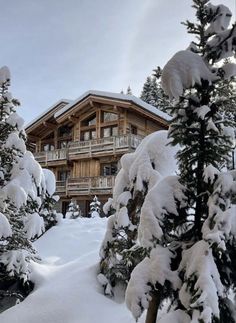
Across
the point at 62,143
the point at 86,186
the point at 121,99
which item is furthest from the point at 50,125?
the point at 121,99

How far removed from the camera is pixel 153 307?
3891 millimetres

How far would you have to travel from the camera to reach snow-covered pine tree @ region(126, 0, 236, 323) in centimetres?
346

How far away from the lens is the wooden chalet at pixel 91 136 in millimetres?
25734

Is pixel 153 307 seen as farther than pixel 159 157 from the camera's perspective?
No

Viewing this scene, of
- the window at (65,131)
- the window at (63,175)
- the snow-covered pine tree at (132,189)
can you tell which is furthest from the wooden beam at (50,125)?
the snow-covered pine tree at (132,189)

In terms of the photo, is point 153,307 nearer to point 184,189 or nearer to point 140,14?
point 184,189

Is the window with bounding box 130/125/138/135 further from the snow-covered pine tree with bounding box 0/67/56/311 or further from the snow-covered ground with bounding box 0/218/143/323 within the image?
the snow-covered pine tree with bounding box 0/67/56/311

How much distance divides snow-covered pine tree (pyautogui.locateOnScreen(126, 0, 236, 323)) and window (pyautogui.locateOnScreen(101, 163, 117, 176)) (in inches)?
928

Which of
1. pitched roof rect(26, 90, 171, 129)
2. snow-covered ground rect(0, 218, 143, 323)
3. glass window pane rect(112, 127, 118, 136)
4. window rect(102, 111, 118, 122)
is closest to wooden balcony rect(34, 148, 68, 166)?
pitched roof rect(26, 90, 171, 129)

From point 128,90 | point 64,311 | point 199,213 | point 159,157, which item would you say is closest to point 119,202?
point 159,157

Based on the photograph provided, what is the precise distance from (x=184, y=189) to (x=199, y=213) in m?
0.34

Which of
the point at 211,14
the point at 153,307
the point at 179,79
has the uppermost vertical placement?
the point at 211,14

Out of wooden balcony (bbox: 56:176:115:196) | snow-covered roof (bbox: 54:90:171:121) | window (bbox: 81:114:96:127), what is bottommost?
wooden balcony (bbox: 56:176:115:196)

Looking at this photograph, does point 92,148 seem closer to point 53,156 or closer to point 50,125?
point 53,156
